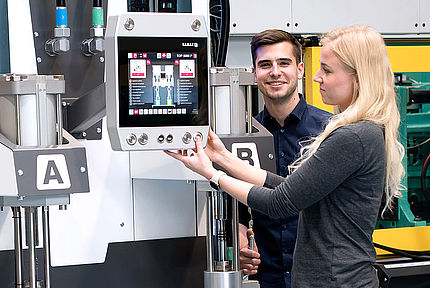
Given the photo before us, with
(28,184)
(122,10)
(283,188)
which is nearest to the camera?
(28,184)

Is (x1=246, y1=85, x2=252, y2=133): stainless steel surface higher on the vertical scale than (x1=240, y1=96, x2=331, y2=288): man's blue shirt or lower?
higher

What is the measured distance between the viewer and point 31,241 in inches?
63.3

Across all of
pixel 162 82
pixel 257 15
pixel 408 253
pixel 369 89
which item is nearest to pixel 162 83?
pixel 162 82

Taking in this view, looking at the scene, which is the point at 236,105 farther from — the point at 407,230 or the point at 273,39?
the point at 407,230

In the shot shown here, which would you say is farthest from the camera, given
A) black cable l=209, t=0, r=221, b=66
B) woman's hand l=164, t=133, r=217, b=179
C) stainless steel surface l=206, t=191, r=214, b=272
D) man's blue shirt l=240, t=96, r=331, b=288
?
black cable l=209, t=0, r=221, b=66

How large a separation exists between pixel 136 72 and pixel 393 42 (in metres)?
2.00

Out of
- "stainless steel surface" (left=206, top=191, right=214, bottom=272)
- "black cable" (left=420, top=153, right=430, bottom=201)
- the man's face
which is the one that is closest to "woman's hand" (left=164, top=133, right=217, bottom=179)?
"stainless steel surface" (left=206, top=191, right=214, bottom=272)

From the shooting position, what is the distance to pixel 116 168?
190 centimetres

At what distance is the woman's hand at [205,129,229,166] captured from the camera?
5.51 feet

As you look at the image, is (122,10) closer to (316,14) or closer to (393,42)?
(316,14)

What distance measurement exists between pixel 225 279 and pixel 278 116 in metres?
0.92

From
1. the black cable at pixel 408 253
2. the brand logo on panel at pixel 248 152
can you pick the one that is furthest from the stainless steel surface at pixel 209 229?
the black cable at pixel 408 253

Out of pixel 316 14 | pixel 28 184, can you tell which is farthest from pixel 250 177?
pixel 316 14

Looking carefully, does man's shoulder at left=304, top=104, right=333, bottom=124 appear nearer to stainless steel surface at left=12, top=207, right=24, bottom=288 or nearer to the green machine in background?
the green machine in background
